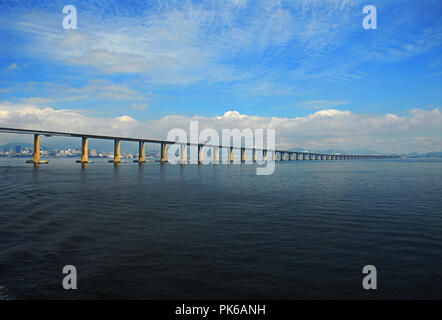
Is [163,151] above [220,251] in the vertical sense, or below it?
above

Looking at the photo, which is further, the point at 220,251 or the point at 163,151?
the point at 163,151

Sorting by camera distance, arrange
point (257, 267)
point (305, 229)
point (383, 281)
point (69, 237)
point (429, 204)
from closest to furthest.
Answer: point (383, 281) < point (257, 267) < point (69, 237) < point (305, 229) < point (429, 204)

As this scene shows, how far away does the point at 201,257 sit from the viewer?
14.5 m

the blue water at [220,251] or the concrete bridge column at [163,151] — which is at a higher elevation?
the concrete bridge column at [163,151]

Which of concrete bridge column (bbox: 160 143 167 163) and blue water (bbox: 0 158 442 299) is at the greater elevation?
concrete bridge column (bbox: 160 143 167 163)

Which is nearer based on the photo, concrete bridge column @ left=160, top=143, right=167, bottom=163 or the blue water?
the blue water

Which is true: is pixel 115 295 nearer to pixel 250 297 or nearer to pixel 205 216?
pixel 250 297

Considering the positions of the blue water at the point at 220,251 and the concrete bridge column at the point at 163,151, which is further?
the concrete bridge column at the point at 163,151

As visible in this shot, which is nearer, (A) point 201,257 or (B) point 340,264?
(B) point 340,264
